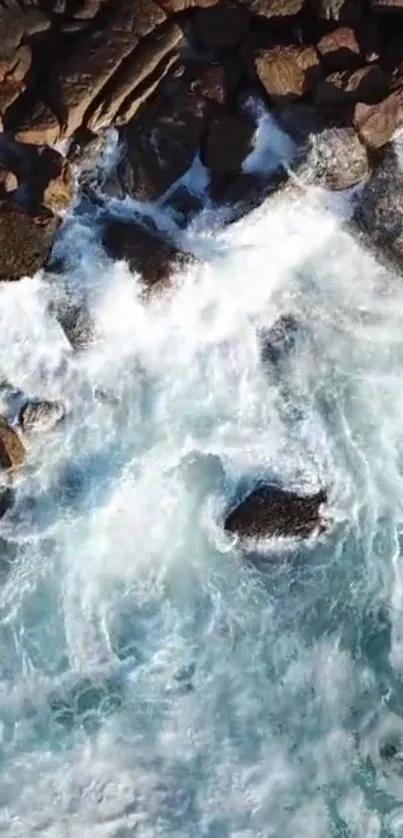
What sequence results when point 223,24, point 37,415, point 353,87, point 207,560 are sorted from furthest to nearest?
point 207,560 < point 37,415 < point 223,24 < point 353,87

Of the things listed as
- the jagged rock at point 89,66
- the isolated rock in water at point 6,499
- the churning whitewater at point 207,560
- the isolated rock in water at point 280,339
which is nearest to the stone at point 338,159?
the churning whitewater at point 207,560

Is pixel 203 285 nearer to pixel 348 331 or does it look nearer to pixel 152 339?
pixel 152 339

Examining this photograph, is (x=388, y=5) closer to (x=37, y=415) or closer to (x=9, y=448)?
(x=37, y=415)

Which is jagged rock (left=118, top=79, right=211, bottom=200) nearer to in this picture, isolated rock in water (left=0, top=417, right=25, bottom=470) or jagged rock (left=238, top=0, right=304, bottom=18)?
jagged rock (left=238, top=0, right=304, bottom=18)

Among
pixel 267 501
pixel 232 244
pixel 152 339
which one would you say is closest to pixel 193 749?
pixel 267 501

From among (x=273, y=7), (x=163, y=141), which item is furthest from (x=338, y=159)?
(x=163, y=141)

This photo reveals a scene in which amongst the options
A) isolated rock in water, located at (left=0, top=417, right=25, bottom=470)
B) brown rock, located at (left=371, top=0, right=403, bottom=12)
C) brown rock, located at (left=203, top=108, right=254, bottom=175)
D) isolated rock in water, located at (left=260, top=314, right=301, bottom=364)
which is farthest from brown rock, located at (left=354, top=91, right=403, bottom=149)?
isolated rock in water, located at (left=0, top=417, right=25, bottom=470)
